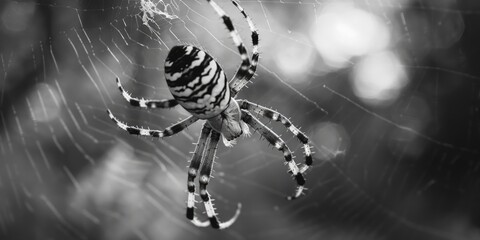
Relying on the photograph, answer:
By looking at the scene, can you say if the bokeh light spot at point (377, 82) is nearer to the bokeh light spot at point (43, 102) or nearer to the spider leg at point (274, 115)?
the bokeh light spot at point (43, 102)

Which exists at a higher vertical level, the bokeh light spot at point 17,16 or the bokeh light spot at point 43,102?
the bokeh light spot at point 17,16

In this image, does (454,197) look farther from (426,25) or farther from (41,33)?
(41,33)

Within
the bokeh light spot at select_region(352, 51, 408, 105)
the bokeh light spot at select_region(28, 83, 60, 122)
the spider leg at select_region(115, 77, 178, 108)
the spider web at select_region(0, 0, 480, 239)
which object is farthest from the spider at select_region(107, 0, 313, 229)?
the bokeh light spot at select_region(352, 51, 408, 105)

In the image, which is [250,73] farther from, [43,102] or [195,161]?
[43,102]

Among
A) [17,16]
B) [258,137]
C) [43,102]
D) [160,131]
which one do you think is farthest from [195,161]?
[258,137]

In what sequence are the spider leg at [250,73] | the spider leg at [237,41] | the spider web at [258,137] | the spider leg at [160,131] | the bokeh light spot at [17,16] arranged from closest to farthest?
1. the spider leg at [237,41]
2. the spider leg at [250,73]
3. the spider leg at [160,131]
4. the spider web at [258,137]
5. the bokeh light spot at [17,16]

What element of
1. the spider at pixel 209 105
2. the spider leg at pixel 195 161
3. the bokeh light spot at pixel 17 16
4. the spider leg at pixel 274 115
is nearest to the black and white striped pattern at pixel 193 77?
the spider at pixel 209 105

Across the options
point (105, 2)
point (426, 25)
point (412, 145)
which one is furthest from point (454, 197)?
point (105, 2)

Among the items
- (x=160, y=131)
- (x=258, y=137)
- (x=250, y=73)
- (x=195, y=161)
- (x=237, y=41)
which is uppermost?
(x=237, y=41)
